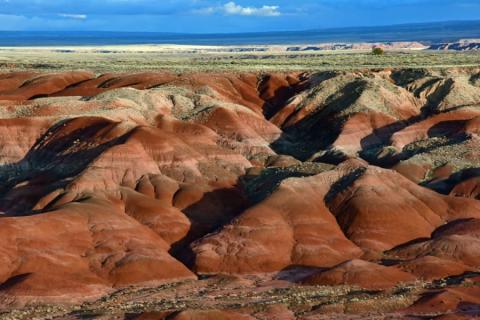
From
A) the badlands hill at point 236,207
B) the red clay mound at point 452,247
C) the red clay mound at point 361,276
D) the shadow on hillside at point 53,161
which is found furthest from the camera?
the shadow on hillside at point 53,161

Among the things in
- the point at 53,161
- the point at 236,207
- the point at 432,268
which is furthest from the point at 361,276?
the point at 53,161

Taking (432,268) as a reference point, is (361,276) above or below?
above

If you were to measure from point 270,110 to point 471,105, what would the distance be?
911 inches

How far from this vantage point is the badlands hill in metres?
50.5

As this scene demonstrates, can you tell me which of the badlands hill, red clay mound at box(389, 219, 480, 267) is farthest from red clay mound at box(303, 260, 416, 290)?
red clay mound at box(389, 219, 480, 267)

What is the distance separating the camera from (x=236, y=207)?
69.4m

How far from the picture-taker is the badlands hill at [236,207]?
166 ft

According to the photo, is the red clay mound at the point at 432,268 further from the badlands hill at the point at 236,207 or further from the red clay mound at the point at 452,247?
the red clay mound at the point at 452,247

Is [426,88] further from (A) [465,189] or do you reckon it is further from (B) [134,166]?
(B) [134,166]

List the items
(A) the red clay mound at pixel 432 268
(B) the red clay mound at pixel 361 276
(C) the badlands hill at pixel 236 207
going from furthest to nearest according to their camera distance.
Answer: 1. (A) the red clay mound at pixel 432 268
2. (B) the red clay mound at pixel 361 276
3. (C) the badlands hill at pixel 236 207

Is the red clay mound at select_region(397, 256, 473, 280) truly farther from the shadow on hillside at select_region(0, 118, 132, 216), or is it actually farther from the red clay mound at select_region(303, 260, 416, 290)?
the shadow on hillside at select_region(0, 118, 132, 216)

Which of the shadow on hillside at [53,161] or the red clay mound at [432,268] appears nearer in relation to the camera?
the red clay mound at [432,268]

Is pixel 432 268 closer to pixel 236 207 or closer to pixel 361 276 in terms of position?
pixel 361 276

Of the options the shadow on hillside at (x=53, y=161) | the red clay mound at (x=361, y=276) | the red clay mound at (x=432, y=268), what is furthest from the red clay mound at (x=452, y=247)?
the shadow on hillside at (x=53, y=161)
